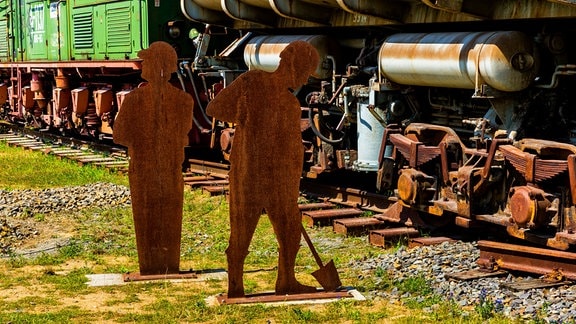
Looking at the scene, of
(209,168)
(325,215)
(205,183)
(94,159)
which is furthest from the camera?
(94,159)

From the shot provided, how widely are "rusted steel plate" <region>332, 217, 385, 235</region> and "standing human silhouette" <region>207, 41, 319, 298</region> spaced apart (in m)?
3.46

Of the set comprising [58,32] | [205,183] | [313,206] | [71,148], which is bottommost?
[71,148]

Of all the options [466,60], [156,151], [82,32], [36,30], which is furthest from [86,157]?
[466,60]

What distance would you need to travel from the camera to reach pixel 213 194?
48.0 ft

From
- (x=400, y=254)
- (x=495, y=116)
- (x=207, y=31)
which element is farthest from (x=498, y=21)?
(x=207, y=31)

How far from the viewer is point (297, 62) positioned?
7.95 metres

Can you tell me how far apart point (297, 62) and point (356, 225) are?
3831mm

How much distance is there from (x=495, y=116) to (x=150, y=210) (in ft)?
12.2

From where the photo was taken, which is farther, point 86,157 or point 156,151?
point 86,157

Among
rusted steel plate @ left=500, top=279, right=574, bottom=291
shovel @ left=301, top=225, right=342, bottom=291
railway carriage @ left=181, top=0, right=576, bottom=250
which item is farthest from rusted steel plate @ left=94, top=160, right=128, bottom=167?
rusted steel plate @ left=500, top=279, right=574, bottom=291

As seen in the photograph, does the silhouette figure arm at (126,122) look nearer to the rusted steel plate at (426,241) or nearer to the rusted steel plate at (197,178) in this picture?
the rusted steel plate at (426,241)

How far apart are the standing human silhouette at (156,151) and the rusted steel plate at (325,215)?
3291 mm

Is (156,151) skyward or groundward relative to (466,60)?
groundward

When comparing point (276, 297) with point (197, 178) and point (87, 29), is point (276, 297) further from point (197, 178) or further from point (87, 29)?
point (87, 29)
